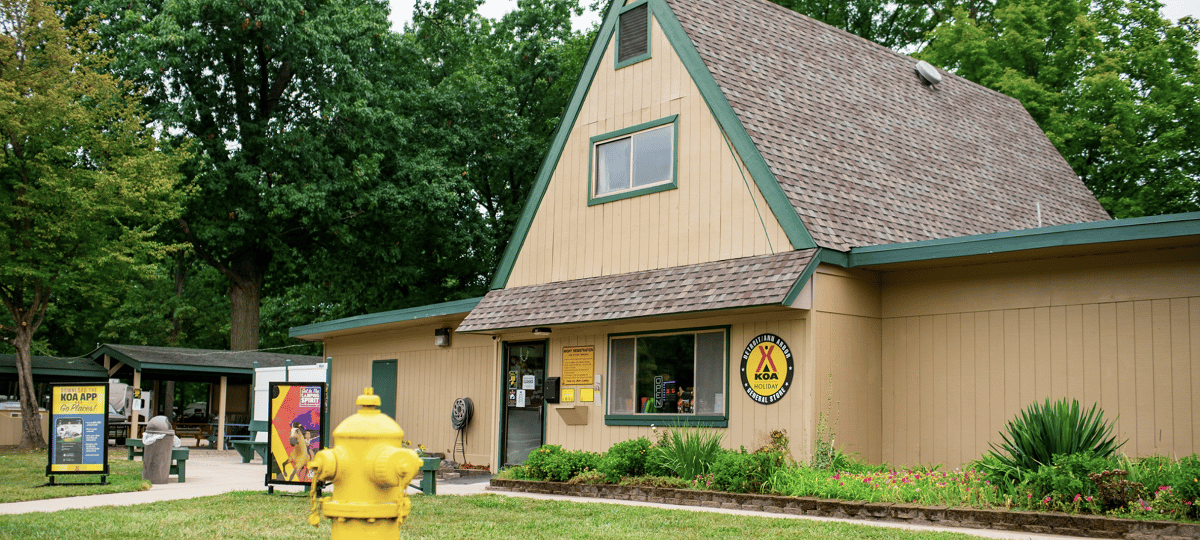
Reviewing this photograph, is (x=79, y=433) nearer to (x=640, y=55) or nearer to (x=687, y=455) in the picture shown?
(x=687, y=455)

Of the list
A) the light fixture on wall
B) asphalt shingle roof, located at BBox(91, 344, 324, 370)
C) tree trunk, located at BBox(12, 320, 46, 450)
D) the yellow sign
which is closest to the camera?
the yellow sign

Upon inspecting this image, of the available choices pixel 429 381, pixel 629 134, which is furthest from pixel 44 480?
pixel 629 134

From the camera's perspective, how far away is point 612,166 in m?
15.9

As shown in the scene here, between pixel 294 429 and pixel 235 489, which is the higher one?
pixel 294 429

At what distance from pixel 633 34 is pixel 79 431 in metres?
9.71

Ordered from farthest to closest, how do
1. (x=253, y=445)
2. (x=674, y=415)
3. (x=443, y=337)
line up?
1. (x=443, y=337)
2. (x=253, y=445)
3. (x=674, y=415)

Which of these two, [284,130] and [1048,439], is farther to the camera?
[284,130]

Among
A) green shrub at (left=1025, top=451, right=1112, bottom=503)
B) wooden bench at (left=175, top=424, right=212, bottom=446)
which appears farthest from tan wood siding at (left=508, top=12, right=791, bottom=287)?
wooden bench at (left=175, top=424, right=212, bottom=446)

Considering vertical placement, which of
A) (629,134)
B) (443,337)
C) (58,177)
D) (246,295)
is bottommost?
(443,337)

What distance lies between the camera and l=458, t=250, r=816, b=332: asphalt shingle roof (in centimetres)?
1255

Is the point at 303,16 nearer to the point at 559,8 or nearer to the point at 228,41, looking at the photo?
the point at 228,41

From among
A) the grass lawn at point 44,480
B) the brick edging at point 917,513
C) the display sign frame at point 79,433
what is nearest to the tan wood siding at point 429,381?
the grass lawn at point 44,480

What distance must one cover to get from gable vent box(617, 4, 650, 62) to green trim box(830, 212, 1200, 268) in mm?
4788

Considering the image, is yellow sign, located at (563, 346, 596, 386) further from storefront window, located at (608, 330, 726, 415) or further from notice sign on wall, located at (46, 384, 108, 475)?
notice sign on wall, located at (46, 384, 108, 475)
